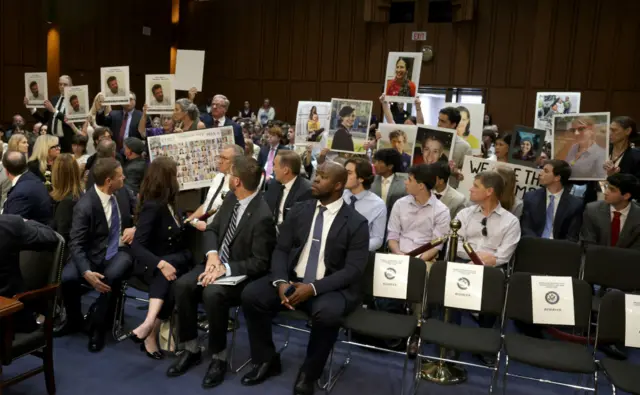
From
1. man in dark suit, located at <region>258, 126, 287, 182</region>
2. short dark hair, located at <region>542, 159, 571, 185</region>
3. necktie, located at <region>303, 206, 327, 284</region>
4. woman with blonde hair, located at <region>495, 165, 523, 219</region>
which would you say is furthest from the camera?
man in dark suit, located at <region>258, 126, 287, 182</region>

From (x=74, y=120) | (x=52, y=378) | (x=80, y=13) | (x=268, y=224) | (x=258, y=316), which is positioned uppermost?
(x=80, y=13)

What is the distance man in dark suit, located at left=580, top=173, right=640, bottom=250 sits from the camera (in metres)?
4.94

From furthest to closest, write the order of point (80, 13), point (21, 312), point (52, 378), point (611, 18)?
point (80, 13) → point (611, 18) → point (52, 378) → point (21, 312)

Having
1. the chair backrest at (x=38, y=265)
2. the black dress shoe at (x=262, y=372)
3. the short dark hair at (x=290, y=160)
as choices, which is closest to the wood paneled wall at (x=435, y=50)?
the short dark hair at (x=290, y=160)

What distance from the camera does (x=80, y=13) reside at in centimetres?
1664

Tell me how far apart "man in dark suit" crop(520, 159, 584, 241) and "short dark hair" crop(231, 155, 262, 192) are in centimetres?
264

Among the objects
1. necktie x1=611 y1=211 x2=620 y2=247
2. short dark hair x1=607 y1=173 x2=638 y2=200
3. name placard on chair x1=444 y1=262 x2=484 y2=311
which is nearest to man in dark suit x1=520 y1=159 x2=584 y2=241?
necktie x1=611 y1=211 x2=620 y2=247

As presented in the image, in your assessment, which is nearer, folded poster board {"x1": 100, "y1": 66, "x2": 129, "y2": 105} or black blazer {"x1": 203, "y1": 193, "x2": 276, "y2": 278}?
black blazer {"x1": 203, "y1": 193, "x2": 276, "y2": 278}

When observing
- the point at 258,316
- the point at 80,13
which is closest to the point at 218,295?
the point at 258,316

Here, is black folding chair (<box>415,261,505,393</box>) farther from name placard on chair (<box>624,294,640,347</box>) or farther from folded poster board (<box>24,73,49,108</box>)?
folded poster board (<box>24,73,49,108</box>)

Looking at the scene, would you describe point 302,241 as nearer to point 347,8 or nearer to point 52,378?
point 52,378

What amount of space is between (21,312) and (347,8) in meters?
16.3

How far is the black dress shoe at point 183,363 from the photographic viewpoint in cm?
419

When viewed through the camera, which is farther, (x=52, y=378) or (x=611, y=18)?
(x=611, y=18)
